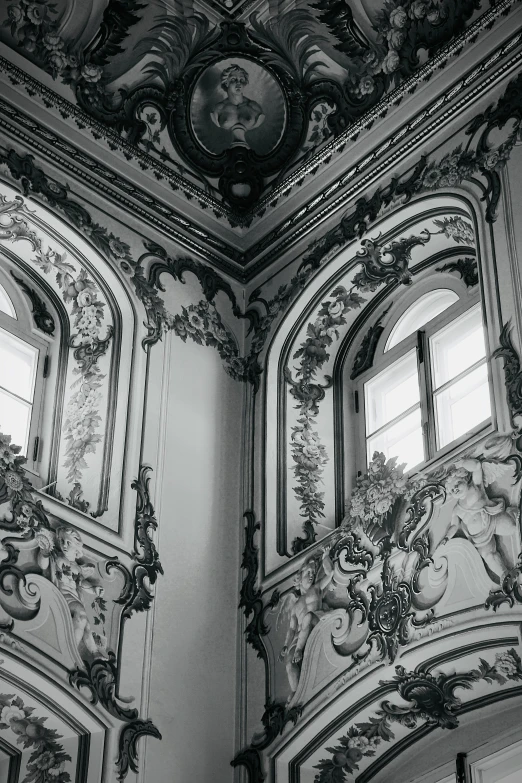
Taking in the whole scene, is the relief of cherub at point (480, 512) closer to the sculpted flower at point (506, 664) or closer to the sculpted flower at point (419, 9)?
the sculpted flower at point (506, 664)

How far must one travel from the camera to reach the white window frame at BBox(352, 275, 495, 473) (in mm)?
6258

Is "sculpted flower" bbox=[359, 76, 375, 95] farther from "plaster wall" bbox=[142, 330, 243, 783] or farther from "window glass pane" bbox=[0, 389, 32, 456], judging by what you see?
"window glass pane" bbox=[0, 389, 32, 456]

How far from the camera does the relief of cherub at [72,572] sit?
5840 millimetres

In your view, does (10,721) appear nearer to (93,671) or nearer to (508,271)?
(93,671)

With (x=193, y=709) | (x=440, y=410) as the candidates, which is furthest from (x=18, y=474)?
(x=440, y=410)

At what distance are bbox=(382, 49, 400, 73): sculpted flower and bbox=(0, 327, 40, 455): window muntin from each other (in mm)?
2659

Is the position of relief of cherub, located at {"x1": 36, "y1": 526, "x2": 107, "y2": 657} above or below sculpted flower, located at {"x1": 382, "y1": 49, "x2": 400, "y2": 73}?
below

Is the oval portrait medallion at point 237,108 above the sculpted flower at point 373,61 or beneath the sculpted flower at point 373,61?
above

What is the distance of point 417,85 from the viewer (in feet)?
23.6

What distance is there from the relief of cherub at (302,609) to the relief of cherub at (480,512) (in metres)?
0.83

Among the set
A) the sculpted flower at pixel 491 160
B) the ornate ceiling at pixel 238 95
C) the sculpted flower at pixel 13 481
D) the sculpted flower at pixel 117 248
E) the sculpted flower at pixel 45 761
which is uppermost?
the ornate ceiling at pixel 238 95

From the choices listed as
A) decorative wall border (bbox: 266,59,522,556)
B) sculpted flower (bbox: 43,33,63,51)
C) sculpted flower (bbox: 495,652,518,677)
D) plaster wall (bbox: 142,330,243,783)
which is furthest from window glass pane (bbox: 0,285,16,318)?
sculpted flower (bbox: 495,652,518,677)

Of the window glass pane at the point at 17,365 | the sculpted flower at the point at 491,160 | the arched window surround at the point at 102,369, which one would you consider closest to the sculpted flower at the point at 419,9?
the sculpted flower at the point at 491,160

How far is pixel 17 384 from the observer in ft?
22.1
